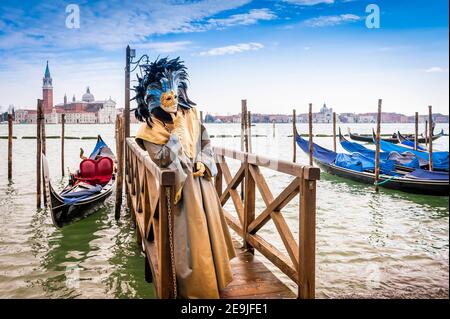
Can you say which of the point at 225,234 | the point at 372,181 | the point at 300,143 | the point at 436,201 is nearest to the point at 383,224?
the point at 436,201

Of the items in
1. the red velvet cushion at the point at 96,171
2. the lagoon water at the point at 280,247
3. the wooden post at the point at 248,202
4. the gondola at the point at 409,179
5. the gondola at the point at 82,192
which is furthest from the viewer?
A: the gondola at the point at 409,179

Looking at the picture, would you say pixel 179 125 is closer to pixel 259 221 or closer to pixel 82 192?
pixel 259 221

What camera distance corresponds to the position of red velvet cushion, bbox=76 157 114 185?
7426 millimetres

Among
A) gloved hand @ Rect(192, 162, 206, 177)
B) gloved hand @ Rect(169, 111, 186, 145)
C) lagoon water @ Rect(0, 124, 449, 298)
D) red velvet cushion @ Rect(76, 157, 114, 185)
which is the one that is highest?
gloved hand @ Rect(169, 111, 186, 145)

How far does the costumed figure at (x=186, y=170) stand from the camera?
228cm

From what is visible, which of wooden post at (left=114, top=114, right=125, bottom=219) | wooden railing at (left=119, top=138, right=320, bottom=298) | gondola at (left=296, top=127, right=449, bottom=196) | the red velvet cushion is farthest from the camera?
gondola at (left=296, top=127, right=449, bottom=196)

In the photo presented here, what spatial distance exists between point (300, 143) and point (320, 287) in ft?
38.7

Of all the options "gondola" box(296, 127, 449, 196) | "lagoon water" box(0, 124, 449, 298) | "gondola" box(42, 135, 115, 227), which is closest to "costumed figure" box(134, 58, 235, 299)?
"lagoon water" box(0, 124, 449, 298)

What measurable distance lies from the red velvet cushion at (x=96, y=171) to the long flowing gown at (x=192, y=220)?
540 centimetres

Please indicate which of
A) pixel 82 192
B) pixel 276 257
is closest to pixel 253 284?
pixel 276 257

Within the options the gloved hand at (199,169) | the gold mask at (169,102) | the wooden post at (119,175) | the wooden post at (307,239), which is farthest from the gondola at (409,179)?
the gold mask at (169,102)

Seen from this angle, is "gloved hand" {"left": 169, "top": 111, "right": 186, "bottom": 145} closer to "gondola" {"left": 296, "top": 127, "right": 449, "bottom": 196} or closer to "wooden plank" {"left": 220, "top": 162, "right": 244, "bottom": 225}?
"wooden plank" {"left": 220, "top": 162, "right": 244, "bottom": 225}

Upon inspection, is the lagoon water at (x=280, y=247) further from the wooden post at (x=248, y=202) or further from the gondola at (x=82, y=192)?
the wooden post at (x=248, y=202)

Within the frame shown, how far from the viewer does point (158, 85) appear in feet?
8.30
